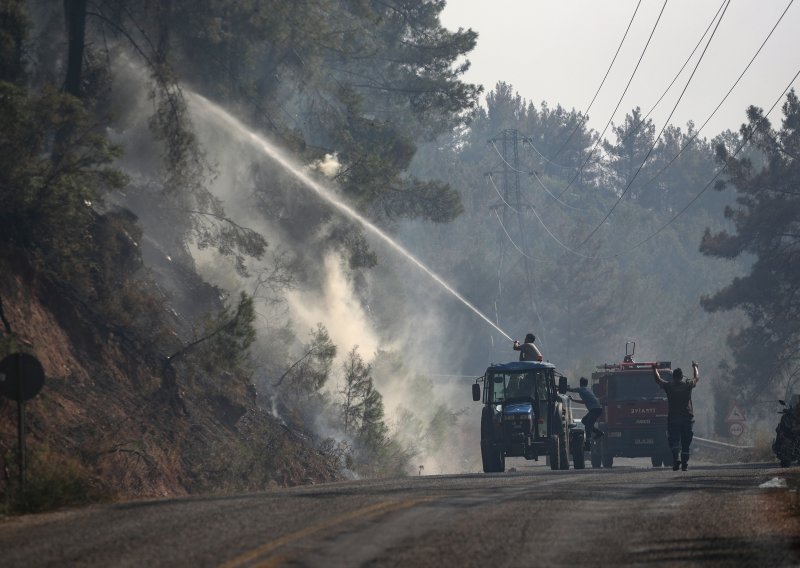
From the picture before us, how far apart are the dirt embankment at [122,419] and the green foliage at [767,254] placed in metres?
34.5

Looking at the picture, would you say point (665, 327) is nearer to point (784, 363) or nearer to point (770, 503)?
point (784, 363)

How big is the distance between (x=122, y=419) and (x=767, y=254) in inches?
1666

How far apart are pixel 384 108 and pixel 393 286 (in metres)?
11.3

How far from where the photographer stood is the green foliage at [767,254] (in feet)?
196

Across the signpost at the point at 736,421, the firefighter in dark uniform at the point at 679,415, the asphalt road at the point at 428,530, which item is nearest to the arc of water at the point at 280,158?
the firefighter in dark uniform at the point at 679,415

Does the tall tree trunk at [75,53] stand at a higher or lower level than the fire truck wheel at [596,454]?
higher

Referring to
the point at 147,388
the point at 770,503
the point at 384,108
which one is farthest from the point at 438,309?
the point at 770,503

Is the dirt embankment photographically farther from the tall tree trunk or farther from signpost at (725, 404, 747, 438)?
signpost at (725, 404, 747, 438)

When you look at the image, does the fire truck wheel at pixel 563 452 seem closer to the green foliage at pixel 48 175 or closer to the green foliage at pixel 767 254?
the green foliage at pixel 48 175

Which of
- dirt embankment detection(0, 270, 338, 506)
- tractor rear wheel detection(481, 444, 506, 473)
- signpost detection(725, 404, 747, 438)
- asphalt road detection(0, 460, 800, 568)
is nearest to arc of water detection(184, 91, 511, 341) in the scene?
dirt embankment detection(0, 270, 338, 506)

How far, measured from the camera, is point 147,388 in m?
27.5

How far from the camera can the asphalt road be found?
38.7 feet

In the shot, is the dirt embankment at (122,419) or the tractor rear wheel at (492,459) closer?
the dirt embankment at (122,419)

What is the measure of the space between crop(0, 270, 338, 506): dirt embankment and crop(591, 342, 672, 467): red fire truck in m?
9.80
